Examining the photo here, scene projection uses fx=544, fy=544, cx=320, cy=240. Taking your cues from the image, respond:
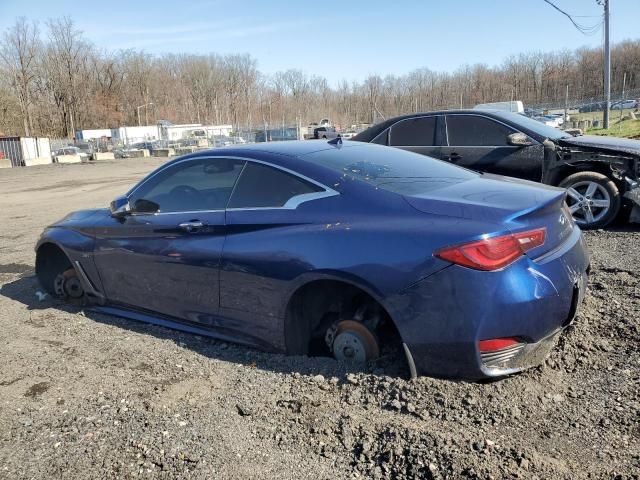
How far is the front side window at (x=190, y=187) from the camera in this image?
391 centimetres

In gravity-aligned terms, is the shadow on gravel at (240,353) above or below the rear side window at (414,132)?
below

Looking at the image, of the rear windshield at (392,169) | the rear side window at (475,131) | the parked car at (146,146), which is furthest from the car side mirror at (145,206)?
the parked car at (146,146)

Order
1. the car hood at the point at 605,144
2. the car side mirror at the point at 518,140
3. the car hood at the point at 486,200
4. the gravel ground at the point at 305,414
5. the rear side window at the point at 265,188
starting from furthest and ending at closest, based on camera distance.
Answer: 1. the car side mirror at the point at 518,140
2. the car hood at the point at 605,144
3. the rear side window at the point at 265,188
4. the car hood at the point at 486,200
5. the gravel ground at the point at 305,414

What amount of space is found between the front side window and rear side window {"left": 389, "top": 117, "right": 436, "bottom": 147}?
15.0 ft

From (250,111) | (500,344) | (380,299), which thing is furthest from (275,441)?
(250,111)

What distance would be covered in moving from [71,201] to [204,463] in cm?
1451

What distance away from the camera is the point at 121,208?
14.6ft

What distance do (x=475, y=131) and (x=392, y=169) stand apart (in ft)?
14.5

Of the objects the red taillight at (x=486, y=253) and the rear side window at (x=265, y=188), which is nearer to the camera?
the red taillight at (x=486, y=253)

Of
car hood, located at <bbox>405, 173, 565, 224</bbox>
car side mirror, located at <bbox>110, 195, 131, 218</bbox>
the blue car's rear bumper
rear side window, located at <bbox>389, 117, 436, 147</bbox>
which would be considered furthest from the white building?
the blue car's rear bumper

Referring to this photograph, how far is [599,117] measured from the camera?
4494cm

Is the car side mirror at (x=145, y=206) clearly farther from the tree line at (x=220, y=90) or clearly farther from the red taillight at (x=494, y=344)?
the tree line at (x=220, y=90)

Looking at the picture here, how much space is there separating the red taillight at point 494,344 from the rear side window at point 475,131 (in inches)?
202

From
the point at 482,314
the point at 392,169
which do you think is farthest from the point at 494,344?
the point at 392,169
